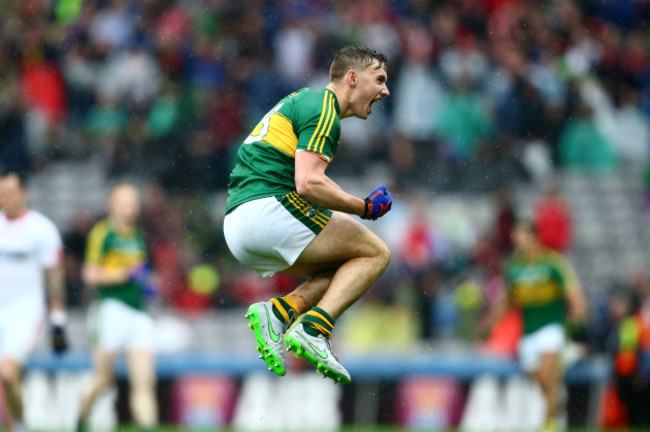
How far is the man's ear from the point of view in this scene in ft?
24.1

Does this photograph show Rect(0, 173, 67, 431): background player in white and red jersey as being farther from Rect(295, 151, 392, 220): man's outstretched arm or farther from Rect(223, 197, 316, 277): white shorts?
Rect(295, 151, 392, 220): man's outstretched arm

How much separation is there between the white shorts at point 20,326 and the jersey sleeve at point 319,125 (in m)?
4.79

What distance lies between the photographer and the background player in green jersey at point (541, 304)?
12.7 m

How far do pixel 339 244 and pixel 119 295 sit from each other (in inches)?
196

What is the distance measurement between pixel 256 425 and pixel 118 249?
3.18 m

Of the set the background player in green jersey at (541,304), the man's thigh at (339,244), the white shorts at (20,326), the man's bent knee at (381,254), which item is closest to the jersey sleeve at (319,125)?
the man's thigh at (339,244)

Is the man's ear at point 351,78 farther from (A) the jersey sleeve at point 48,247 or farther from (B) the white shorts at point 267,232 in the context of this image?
(A) the jersey sleeve at point 48,247

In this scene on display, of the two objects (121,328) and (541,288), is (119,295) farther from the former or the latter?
(541,288)

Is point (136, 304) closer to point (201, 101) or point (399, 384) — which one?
point (399, 384)

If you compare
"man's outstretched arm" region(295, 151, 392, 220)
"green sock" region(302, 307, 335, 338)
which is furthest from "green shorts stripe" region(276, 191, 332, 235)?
"green sock" region(302, 307, 335, 338)

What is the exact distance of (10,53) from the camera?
18375 mm

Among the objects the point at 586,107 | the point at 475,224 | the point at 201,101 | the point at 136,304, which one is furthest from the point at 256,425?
the point at 586,107

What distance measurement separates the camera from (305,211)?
729cm

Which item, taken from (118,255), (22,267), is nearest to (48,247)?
(22,267)
